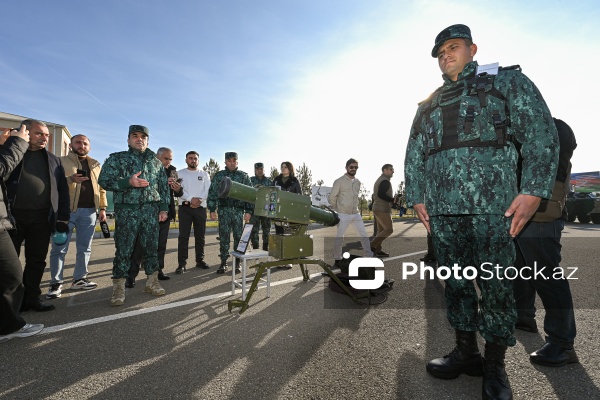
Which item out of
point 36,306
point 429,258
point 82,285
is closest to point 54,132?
point 82,285

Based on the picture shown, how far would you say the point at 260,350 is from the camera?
255 centimetres

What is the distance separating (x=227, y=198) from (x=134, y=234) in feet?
6.19

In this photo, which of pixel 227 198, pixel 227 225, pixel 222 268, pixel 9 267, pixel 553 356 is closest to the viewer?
pixel 553 356

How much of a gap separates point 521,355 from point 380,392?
138 cm

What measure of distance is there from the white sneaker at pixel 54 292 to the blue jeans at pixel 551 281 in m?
5.41

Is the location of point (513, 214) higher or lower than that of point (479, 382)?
higher

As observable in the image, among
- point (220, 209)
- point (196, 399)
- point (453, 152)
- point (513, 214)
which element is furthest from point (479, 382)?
point (220, 209)

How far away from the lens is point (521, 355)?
2.46 metres

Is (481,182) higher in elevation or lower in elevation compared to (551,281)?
higher

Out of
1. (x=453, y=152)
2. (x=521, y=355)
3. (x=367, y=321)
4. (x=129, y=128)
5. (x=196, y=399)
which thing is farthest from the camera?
(x=129, y=128)

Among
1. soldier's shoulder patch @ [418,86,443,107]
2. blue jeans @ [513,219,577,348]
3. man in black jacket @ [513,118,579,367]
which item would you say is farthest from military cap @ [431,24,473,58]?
blue jeans @ [513,219,577,348]

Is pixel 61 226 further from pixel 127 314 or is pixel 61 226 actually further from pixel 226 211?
pixel 226 211

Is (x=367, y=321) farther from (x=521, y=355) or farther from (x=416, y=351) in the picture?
(x=521, y=355)

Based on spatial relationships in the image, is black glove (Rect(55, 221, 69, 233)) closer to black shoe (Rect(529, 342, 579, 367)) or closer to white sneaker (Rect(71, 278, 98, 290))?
white sneaker (Rect(71, 278, 98, 290))
